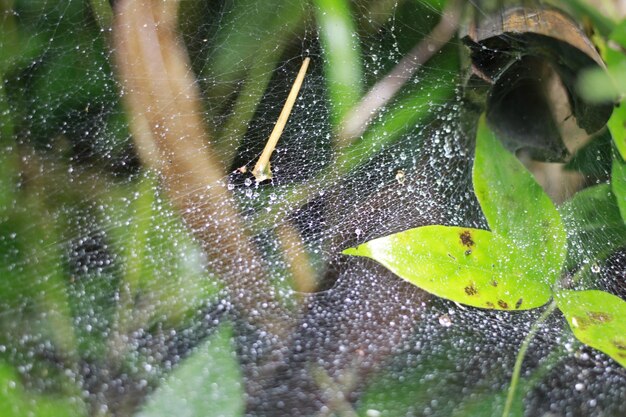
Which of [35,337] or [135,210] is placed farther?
[135,210]

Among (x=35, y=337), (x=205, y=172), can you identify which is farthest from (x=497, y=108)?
(x=35, y=337)

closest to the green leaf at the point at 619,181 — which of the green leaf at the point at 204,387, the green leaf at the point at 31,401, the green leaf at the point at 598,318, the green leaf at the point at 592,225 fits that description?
the green leaf at the point at 592,225

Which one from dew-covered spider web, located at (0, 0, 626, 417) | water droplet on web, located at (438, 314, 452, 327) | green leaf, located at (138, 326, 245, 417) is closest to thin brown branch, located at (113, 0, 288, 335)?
dew-covered spider web, located at (0, 0, 626, 417)

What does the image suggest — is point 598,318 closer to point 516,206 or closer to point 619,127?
point 516,206

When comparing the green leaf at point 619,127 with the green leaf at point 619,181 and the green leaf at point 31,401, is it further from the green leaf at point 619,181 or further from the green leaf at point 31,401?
the green leaf at point 31,401

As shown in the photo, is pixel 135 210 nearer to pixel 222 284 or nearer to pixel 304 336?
pixel 222 284

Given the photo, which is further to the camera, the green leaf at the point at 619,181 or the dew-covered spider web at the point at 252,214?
the green leaf at the point at 619,181
